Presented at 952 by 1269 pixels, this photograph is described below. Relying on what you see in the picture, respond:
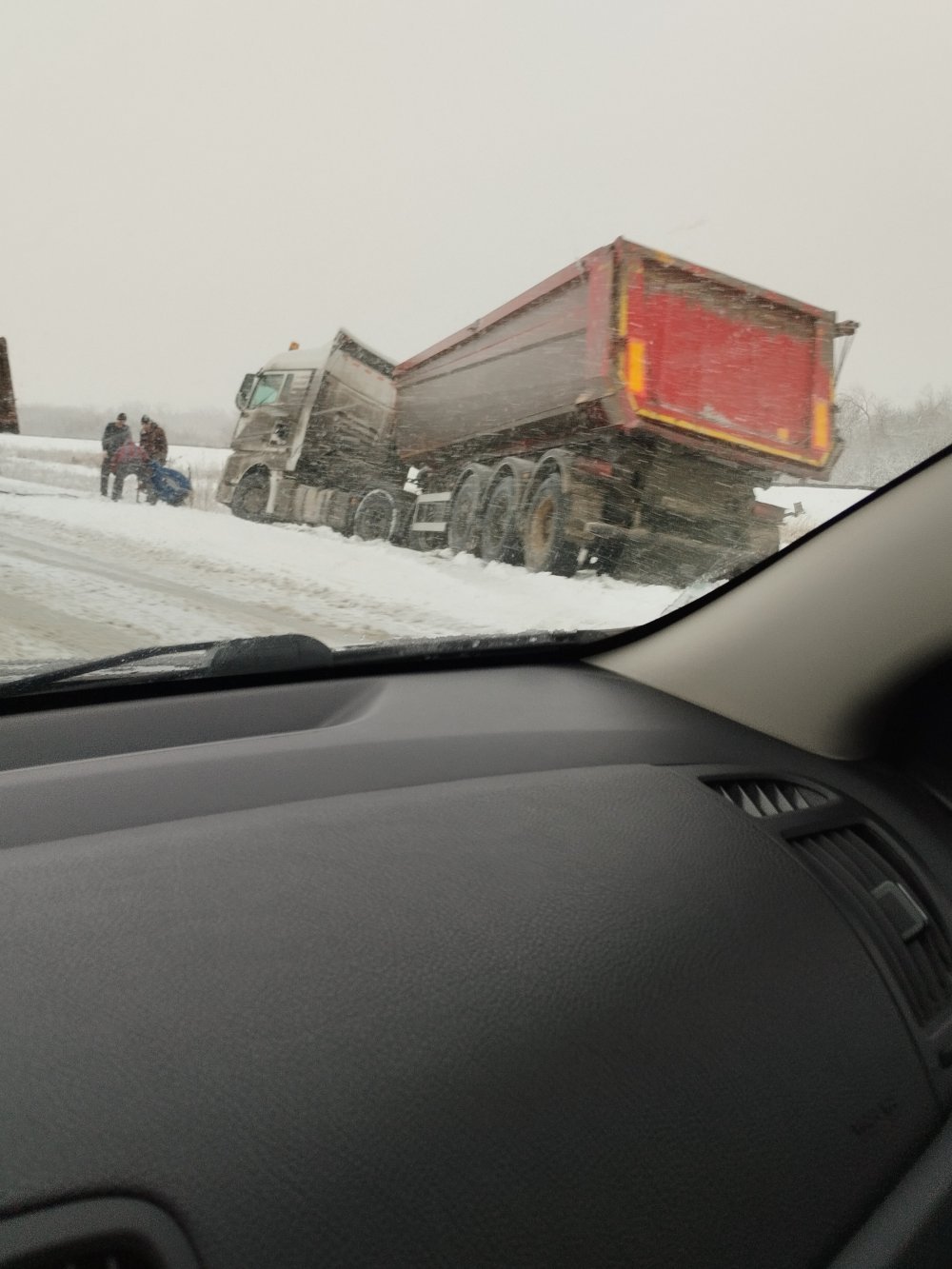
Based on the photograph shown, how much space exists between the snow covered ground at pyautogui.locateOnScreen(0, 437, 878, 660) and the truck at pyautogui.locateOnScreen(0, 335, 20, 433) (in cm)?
4

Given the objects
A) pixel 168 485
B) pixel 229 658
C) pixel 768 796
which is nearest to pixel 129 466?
pixel 168 485

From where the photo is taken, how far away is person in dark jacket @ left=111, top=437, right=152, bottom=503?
265 centimetres

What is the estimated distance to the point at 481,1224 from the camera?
147 centimetres

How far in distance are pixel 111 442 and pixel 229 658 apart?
555 mm

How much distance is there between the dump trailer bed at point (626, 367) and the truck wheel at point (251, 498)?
496mm

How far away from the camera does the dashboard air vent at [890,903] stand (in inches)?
92.1

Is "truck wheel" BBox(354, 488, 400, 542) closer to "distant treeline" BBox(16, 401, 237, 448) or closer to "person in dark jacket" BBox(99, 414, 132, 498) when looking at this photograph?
"distant treeline" BBox(16, 401, 237, 448)

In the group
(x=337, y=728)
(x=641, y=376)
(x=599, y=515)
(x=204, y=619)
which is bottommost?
(x=337, y=728)

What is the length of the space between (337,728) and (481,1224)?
4.10 ft

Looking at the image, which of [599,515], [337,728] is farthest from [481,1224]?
[599,515]

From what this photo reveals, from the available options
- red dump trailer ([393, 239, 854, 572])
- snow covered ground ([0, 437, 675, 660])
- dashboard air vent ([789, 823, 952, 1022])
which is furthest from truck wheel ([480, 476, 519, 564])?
dashboard air vent ([789, 823, 952, 1022])

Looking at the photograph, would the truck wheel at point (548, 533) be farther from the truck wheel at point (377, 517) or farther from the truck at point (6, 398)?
the truck at point (6, 398)

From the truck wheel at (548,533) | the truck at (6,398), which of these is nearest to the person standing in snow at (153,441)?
the truck at (6,398)

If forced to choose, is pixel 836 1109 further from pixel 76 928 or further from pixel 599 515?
pixel 599 515
